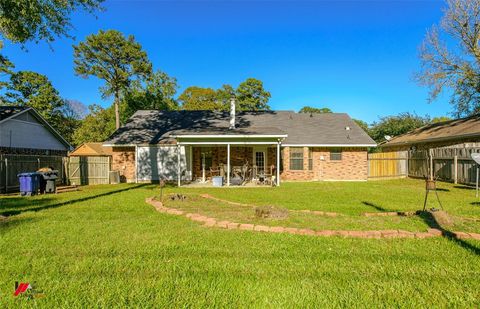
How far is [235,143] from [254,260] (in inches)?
444

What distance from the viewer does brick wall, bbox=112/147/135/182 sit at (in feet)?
61.5

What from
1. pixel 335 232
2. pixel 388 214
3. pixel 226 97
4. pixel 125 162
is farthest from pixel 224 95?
pixel 335 232

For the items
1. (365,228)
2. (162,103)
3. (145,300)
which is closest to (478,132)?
(365,228)

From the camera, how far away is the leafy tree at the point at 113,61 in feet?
94.0

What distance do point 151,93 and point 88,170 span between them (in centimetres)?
1618

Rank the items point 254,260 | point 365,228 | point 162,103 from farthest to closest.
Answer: point 162,103
point 365,228
point 254,260

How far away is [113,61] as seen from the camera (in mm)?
29734

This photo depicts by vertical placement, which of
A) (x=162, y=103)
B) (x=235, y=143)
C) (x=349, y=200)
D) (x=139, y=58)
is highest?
(x=139, y=58)

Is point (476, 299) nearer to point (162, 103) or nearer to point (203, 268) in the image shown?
point (203, 268)

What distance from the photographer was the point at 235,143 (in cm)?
1506

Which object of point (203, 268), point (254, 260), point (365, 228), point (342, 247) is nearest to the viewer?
point (203, 268)

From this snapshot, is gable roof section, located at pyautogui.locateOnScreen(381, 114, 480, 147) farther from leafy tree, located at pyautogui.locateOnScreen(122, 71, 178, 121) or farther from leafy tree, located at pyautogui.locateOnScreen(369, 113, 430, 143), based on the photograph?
leafy tree, located at pyautogui.locateOnScreen(122, 71, 178, 121)

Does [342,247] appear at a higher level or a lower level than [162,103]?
lower

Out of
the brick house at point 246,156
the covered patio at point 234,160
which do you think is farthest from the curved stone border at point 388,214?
the brick house at point 246,156
